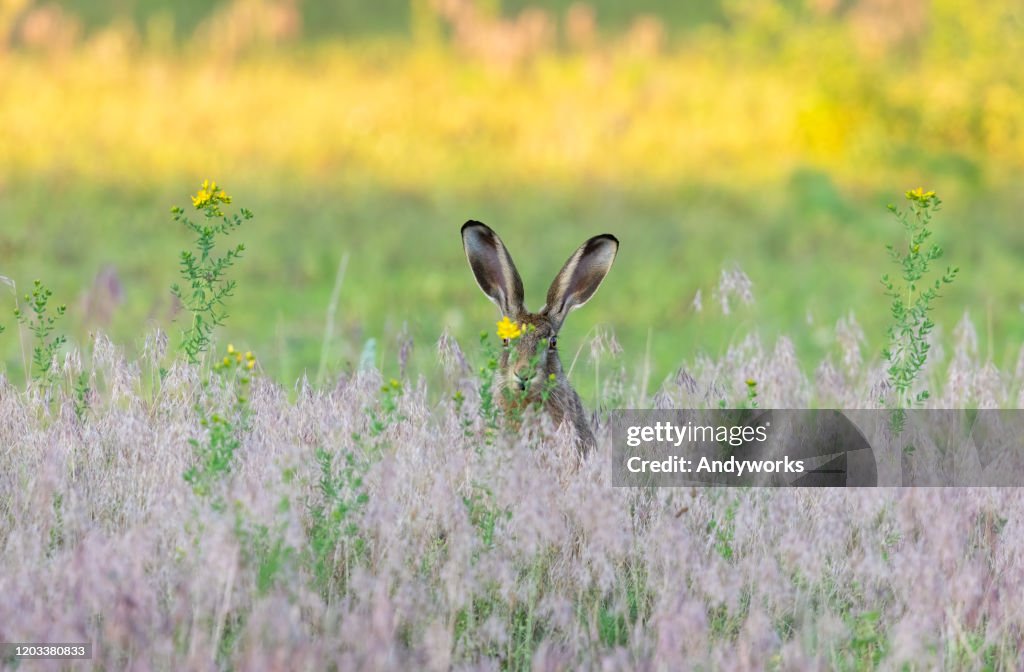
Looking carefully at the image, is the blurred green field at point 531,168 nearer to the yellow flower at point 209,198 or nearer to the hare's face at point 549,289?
the hare's face at point 549,289

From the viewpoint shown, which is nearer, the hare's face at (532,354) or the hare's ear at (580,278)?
the hare's face at (532,354)

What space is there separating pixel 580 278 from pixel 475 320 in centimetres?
300

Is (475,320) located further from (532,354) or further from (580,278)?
(532,354)

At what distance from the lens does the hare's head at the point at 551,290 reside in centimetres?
476

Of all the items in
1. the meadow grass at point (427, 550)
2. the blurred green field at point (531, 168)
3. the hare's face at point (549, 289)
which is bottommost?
the meadow grass at point (427, 550)

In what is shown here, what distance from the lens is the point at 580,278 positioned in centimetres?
491

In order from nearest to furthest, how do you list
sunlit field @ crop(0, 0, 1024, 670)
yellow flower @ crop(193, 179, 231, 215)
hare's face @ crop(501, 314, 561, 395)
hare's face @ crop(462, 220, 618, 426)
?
sunlit field @ crop(0, 0, 1024, 670)
yellow flower @ crop(193, 179, 231, 215)
hare's face @ crop(501, 314, 561, 395)
hare's face @ crop(462, 220, 618, 426)

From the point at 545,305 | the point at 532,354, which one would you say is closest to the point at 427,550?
the point at 532,354

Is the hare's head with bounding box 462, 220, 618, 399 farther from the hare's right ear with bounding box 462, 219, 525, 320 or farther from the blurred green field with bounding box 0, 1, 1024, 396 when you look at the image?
the blurred green field with bounding box 0, 1, 1024, 396

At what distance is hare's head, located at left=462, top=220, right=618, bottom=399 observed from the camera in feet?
15.6

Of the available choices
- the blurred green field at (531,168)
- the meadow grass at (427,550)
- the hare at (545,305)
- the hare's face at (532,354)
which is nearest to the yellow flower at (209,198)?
the meadow grass at (427,550)

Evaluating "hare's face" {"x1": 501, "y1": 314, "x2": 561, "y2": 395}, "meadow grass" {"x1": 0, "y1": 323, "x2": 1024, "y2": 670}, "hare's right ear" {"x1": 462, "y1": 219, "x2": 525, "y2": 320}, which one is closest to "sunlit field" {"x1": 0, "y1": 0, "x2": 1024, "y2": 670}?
"meadow grass" {"x1": 0, "y1": 323, "x2": 1024, "y2": 670}

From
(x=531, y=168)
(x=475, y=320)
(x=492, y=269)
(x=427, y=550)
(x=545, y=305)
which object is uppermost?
(x=531, y=168)

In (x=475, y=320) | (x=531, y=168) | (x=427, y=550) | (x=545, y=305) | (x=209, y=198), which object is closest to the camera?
(x=427, y=550)
